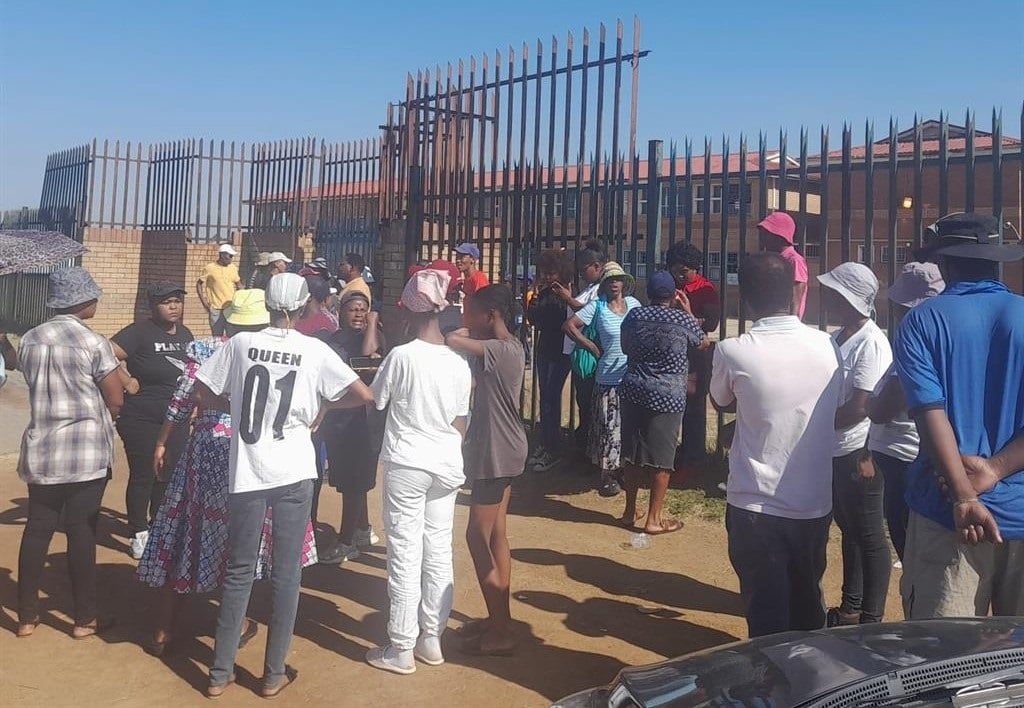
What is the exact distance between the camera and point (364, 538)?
19.7 ft

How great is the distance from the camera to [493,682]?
416 cm

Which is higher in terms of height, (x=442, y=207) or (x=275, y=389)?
(x=442, y=207)

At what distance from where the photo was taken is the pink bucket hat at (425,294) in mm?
4203

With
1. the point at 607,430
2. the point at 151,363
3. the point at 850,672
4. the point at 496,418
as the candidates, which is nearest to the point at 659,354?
the point at 607,430

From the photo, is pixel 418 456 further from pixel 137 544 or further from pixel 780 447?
pixel 137 544

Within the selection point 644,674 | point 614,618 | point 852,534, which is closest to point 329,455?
point 614,618

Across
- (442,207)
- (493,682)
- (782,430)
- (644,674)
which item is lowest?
(493,682)

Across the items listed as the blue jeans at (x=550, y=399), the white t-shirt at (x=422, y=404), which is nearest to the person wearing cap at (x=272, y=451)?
the white t-shirt at (x=422, y=404)

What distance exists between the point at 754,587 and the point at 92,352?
10.8ft

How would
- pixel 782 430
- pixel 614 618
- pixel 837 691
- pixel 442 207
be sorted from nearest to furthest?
pixel 837 691 → pixel 782 430 → pixel 614 618 → pixel 442 207

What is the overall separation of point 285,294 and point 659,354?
3.07m

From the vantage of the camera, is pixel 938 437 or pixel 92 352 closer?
pixel 938 437

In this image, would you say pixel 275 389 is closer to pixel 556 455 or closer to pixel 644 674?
pixel 644 674

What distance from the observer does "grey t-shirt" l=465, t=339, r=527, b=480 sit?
14.4ft
